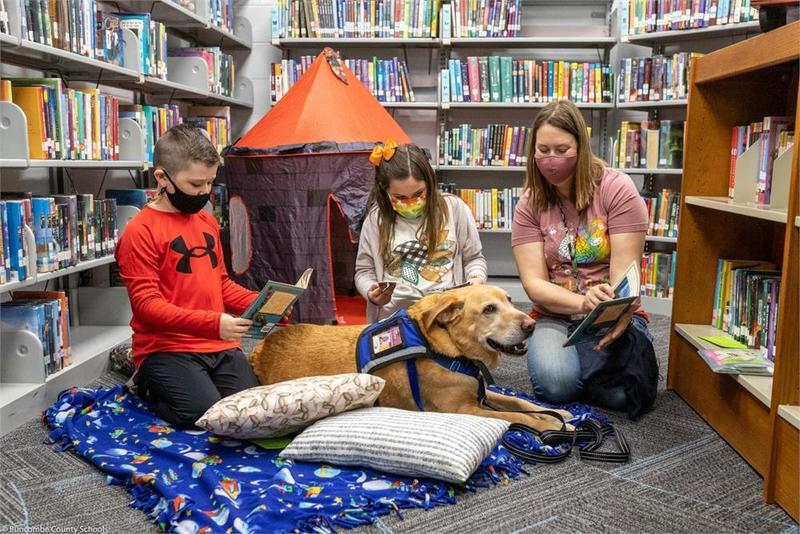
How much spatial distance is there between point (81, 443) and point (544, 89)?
3.87 metres

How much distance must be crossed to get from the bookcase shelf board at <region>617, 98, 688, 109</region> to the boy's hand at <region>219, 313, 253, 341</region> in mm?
3491

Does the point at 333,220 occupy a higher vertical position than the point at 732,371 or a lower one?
higher

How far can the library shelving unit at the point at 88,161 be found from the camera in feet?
8.33

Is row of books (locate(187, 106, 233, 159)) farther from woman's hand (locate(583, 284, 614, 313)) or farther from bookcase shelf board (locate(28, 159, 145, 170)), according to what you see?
woman's hand (locate(583, 284, 614, 313))

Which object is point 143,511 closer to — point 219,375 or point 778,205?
point 219,375

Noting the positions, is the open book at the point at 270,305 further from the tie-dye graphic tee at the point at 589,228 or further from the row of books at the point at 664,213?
the row of books at the point at 664,213

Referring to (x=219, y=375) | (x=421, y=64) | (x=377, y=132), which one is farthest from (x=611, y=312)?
(x=421, y=64)

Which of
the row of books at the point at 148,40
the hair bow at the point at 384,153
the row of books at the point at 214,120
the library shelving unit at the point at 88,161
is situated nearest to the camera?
the library shelving unit at the point at 88,161

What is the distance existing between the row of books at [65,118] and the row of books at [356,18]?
2.03 m

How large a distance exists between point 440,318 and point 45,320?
154 cm

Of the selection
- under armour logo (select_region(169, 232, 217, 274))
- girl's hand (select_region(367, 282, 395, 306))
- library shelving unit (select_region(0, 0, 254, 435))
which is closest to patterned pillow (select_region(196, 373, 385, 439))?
girl's hand (select_region(367, 282, 395, 306))

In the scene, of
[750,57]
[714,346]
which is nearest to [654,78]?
[750,57]

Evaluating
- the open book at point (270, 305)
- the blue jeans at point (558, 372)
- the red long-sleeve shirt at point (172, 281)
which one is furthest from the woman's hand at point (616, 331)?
the red long-sleeve shirt at point (172, 281)

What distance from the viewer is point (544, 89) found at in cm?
500
